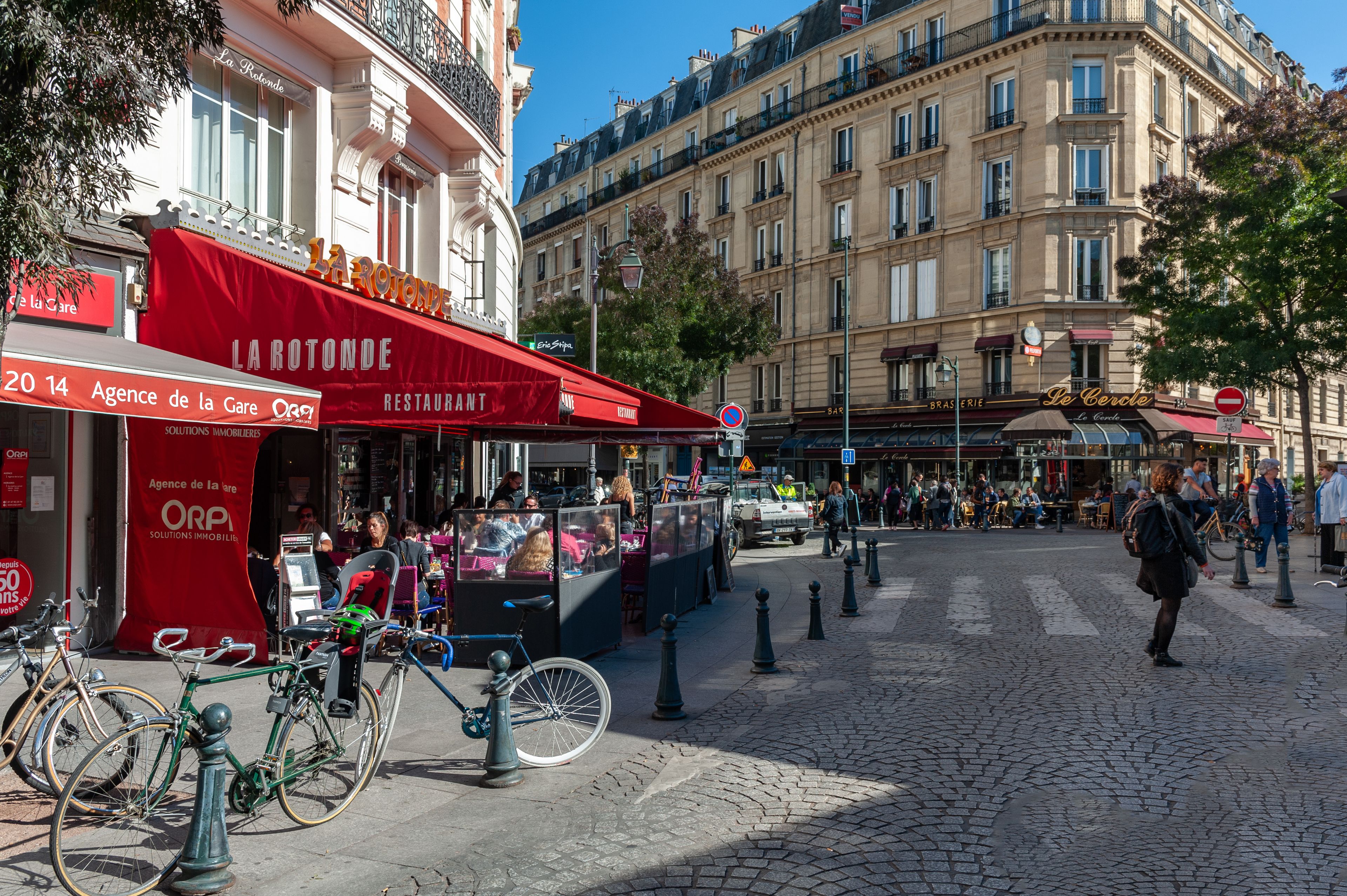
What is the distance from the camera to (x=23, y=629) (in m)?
5.14

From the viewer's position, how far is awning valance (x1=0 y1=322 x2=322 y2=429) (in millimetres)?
6465

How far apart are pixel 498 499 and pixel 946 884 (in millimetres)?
10149

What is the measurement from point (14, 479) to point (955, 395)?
3157cm

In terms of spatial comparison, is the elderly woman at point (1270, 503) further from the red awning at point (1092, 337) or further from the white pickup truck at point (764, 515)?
the red awning at point (1092, 337)

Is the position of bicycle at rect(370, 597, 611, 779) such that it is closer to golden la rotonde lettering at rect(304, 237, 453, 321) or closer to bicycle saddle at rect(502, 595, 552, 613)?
bicycle saddle at rect(502, 595, 552, 613)

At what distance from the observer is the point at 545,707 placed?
6.21m

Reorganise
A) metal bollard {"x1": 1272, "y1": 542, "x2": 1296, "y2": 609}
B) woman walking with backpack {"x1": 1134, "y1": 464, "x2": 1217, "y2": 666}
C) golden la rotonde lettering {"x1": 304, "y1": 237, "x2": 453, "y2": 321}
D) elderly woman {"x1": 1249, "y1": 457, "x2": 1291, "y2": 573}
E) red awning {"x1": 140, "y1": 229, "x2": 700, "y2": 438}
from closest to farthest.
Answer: woman walking with backpack {"x1": 1134, "y1": 464, "x2": 1217, "y2": 666}
red awning {"x1": 140, "y1": 229, "x2": 700, "y2": 438}
golden la rotonde lettering {"x1": 304, "y1": 237, "x2": 453, "y2": 321}
metal bollard {"x1": 1272, "y1": 542, "x2": 1296, "y2": 609}
elderly woman {"x1": 1249, "y1": 457, "x2": 1291, "y2": 573}

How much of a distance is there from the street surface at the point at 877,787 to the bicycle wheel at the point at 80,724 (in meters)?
0.31

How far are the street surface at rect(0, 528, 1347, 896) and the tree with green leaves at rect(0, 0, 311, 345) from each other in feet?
9.06

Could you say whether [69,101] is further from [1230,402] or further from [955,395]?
[955,395]

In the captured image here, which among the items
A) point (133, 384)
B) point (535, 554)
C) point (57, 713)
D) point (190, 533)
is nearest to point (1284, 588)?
point (535, 554)

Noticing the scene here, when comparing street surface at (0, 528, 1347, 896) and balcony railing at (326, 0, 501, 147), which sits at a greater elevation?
balcony railing at (326, 0, 501, 147)

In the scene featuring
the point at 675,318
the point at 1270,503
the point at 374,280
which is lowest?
the point at 1270,503

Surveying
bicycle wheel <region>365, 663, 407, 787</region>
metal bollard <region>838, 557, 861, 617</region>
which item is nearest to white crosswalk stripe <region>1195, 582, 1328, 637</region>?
metal bollard <region>838, 557, 861, 617</region>
